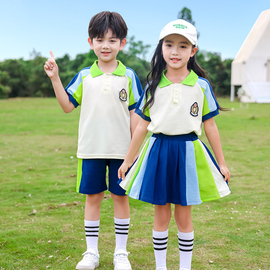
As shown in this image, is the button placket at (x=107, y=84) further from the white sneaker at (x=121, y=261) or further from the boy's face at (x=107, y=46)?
the white sneaker at (x=121, y=261)

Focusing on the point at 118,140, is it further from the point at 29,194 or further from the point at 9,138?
the point at 9,138

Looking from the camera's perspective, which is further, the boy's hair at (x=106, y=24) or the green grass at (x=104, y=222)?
the green grass at (x=104, y=222)

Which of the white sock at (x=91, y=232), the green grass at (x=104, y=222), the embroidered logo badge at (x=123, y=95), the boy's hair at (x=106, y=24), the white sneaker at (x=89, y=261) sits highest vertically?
the boy's hair at (x=106, y=24)

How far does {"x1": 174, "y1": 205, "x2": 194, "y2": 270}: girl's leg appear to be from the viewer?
281 cm

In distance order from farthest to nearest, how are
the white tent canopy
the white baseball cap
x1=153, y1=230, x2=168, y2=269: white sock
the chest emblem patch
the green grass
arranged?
the white tent canopy
the green grass
x1=153, y1=230, x2=168, y2=269: white sock
the chest emblem patch
the white baseball cap

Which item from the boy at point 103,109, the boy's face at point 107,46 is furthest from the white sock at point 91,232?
the boy's face at point 107,46

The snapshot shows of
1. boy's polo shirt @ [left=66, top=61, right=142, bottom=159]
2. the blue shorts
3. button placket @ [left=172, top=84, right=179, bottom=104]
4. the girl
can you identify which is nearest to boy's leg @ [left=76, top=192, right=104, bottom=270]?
the blue shorts

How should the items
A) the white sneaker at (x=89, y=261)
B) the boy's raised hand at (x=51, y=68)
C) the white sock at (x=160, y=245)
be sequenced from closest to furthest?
the white sock at (x=160, y=245), the boy's raised hand at (x=51, y=68), the white sneaker at (x=89, y=261)

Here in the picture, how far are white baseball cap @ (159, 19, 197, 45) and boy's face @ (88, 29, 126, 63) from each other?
1.54 feet

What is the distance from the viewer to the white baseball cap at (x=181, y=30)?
2.63 metres

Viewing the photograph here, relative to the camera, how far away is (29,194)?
5.48 m

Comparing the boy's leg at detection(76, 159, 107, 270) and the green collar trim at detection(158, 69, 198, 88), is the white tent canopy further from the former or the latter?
the green collar trim at detection(158, 69, 198, 88)

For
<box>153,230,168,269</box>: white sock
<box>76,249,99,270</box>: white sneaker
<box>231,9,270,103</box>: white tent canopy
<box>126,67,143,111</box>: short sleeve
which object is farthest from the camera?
<box>231,9,270,103</box>: white tent canopy

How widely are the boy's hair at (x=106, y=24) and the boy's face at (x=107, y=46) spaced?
0.09 feet
